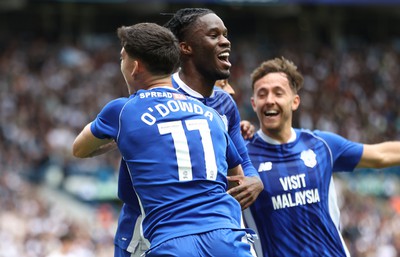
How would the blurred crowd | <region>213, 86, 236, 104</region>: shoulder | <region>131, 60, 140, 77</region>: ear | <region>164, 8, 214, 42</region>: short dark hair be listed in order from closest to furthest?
<region>131, 60, 140, 77</region>: ear < <region>164, 8, 214, 42</region>: short dark hair < <region>213, 86, 236, 104</region>: shoulder < the blurred crowd

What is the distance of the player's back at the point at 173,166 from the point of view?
4.41 metres

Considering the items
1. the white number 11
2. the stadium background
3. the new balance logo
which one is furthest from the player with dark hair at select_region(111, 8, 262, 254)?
the stadium background

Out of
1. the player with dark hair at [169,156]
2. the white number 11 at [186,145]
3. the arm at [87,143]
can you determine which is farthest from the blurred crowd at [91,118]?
the white number 11 at [186,145]

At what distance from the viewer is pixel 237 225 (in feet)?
14.9

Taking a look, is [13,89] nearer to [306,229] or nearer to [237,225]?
[306,229]

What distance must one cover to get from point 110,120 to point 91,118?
631 inches

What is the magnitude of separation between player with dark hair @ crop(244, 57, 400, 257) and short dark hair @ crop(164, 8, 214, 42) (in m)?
1.32

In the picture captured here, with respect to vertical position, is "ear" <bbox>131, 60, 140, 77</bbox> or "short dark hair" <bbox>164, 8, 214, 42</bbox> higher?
"short dark hair" <bbox>164, 8, 214, 42</bbox>

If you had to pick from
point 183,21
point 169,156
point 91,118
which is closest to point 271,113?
point 183,21

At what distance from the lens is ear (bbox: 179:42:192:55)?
5.26 m

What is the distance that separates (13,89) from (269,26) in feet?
34.6

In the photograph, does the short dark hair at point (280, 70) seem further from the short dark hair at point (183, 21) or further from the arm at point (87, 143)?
the arm at point (87, 143)

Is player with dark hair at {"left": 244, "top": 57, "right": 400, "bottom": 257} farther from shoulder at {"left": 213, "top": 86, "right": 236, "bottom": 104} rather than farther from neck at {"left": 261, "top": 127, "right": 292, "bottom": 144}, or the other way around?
shoulder at {"left": 213, "top": 86, "right": 236, "bottom": 104}

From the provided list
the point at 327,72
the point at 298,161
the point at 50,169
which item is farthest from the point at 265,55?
the point at 298,161
